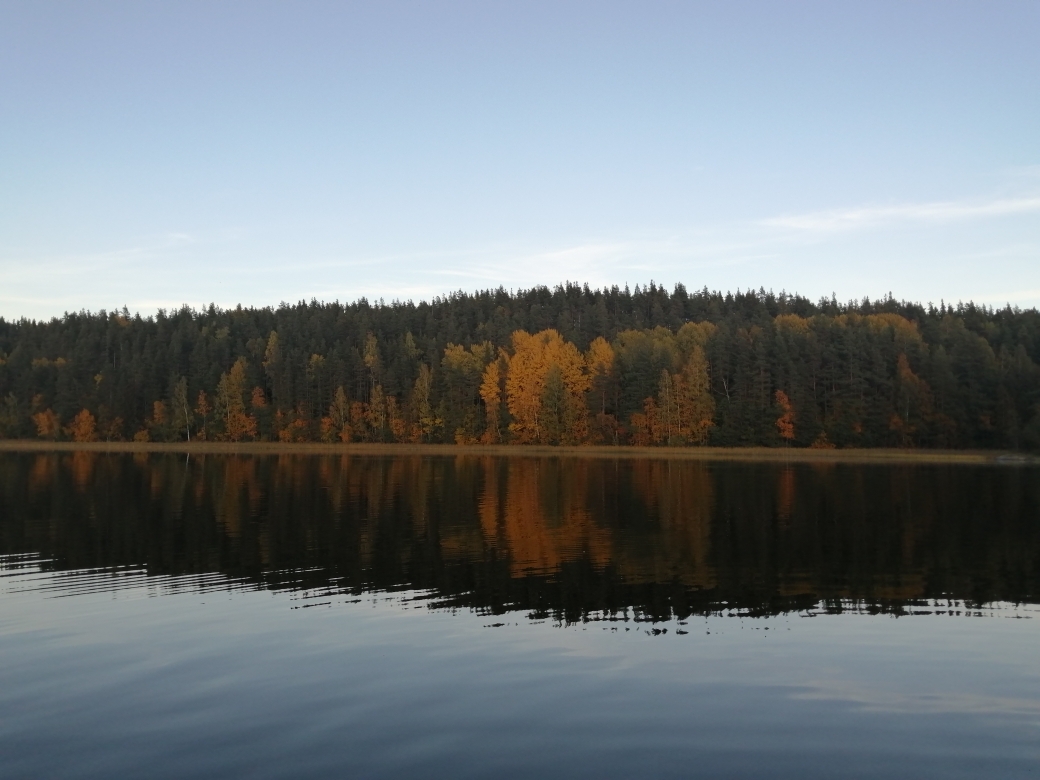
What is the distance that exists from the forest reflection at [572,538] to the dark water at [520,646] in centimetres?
21

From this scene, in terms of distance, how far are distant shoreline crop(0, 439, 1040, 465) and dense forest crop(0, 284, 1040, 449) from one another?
537 centimetres

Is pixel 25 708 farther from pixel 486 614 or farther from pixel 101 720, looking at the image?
pixel 486 614

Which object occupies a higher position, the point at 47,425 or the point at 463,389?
the point at 463,389

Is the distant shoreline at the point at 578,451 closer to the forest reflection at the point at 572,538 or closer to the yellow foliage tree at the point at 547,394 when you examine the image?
the yellow foliage tree at the point at 547,394

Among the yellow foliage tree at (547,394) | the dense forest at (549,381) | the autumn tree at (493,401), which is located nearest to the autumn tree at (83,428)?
the dense forest at (549,381)

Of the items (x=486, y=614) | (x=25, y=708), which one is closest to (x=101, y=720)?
(x=25, y=708)

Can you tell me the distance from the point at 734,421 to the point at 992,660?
105m

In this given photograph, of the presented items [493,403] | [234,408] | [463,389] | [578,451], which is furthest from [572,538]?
[234,408]

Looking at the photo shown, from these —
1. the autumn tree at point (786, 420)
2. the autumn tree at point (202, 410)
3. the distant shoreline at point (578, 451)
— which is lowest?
the distant shoreline at point (578, 451)

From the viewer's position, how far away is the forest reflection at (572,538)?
25203 millimetres

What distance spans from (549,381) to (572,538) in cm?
9531

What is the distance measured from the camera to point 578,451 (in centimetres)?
11912

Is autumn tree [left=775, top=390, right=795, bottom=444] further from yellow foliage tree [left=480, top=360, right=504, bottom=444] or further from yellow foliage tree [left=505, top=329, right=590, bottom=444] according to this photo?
yellow foliage tree [left=480, top=360, right=504, bottom=444]

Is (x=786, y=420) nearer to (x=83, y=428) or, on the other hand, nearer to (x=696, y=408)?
(x=696, y=408)
